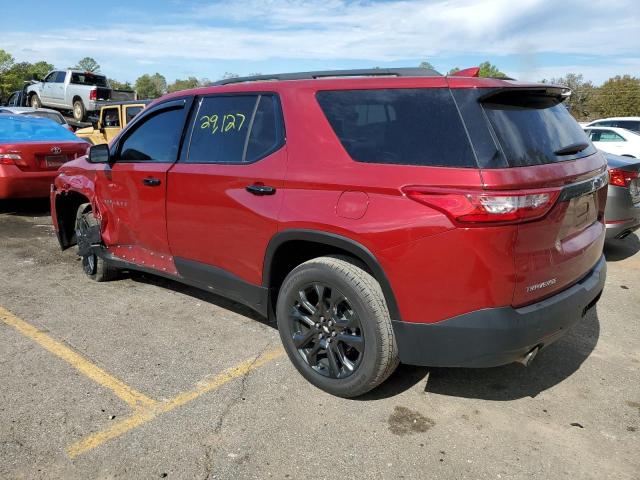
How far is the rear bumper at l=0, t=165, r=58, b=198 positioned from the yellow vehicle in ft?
19.0

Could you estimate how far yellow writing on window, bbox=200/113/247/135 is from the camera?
3.56 meters

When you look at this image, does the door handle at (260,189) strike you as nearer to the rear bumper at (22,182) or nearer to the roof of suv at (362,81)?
the roof of suv at (362,81)

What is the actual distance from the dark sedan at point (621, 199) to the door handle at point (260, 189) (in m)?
4.14

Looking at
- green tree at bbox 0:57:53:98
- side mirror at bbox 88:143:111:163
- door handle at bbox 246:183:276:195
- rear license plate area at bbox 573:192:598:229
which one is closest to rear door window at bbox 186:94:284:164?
door handle at bbox 246:183:276:195

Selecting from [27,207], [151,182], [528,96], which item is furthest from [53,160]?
[528,96]

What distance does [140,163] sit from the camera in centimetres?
424

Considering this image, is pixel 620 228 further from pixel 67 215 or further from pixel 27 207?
pixel 27 207

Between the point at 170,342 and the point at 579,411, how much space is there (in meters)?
2.72

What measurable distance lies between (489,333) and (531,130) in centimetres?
105

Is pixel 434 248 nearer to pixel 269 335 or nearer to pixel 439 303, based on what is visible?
pixel 439 303

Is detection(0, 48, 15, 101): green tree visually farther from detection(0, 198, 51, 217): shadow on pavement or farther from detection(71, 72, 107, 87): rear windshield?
detection(0, 198, 51, 217): shadow on pavement

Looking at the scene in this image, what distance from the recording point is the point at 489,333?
2.46 meters

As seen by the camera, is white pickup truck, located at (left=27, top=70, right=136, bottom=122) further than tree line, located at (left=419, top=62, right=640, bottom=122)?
No

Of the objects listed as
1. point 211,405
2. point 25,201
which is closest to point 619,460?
point 211,405
